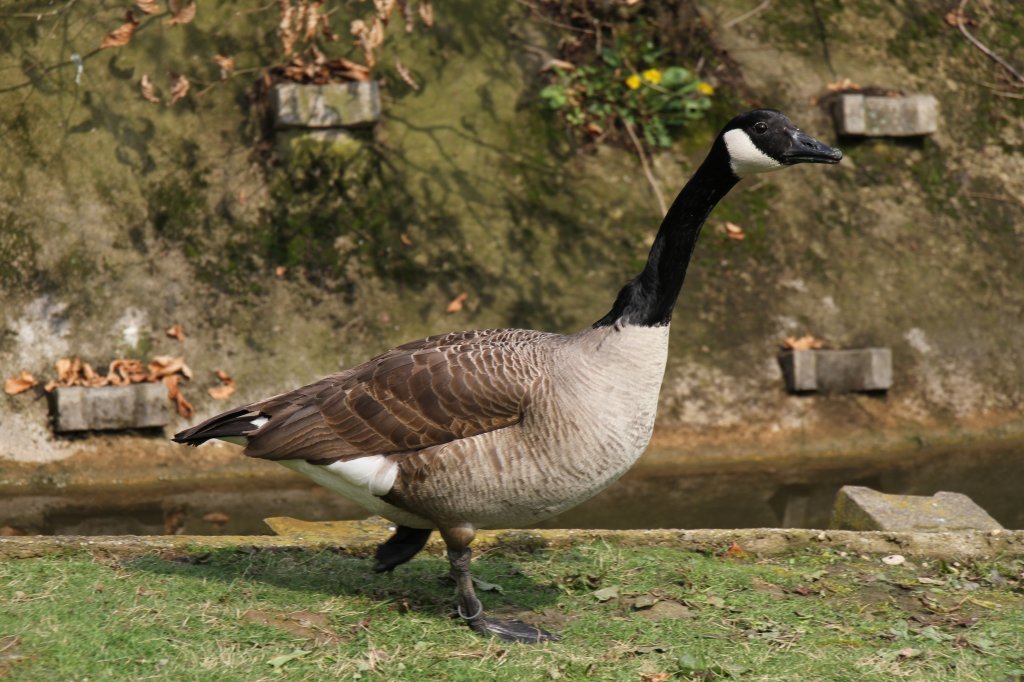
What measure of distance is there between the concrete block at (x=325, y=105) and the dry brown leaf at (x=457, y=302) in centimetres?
155

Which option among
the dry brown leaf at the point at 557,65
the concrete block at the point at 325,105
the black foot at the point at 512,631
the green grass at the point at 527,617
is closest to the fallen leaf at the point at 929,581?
the green grass at the point at 527,617

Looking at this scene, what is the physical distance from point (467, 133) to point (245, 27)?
1.94 metres

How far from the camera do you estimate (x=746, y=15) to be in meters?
10.6

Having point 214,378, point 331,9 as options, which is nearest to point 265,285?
point 214,378

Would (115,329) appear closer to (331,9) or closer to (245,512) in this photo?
(245,512)

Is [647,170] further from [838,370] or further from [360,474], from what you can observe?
[360,474]

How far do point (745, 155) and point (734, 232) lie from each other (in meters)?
4.92

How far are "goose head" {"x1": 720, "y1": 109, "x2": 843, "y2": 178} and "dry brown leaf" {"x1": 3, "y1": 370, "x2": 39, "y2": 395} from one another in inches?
208

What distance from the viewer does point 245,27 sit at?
952 centimetres

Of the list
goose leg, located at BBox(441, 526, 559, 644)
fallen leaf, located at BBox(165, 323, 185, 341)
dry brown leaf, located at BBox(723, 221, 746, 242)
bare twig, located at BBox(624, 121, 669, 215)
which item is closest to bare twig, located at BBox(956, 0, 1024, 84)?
dry brown leaf, located at BBox(723, 221, 746, 242)

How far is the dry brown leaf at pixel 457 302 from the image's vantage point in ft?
28.6

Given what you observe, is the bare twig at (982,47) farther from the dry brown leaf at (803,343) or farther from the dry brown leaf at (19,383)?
the dry brown leaf at (19,383)

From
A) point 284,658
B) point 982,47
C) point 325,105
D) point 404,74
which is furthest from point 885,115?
point 284,658

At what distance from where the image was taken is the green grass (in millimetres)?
4270
